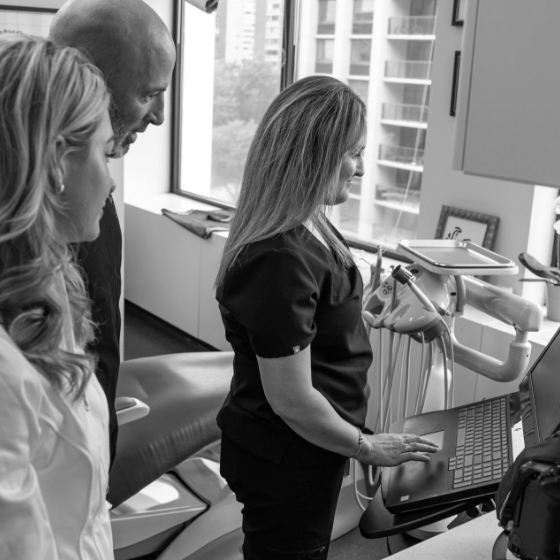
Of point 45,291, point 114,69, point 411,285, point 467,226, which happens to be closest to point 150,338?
point 467,226

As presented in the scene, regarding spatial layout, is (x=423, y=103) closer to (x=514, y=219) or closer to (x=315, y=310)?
(x=514, y=219)

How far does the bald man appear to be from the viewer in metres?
1.35

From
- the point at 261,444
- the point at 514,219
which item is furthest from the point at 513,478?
the point at 514,219

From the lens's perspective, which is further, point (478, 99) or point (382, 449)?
point (382, 449)

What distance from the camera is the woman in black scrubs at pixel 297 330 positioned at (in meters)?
1.30

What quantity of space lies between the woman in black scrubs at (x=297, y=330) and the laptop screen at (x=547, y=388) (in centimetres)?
21

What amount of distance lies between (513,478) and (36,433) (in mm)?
596

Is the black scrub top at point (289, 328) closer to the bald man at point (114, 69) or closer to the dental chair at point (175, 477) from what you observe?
the bald man at point (114, 69)

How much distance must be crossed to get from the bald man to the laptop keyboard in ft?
2.22

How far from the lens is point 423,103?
11.9 ft

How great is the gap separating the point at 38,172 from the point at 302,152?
0.63 meters

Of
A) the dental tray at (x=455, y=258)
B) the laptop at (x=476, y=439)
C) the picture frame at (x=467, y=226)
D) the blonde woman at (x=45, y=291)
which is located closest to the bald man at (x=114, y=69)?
the blonde woman at (x=45, y=291)

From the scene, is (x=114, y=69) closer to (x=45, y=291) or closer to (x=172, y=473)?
(x=45, y=291)

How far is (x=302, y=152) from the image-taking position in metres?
1.32
